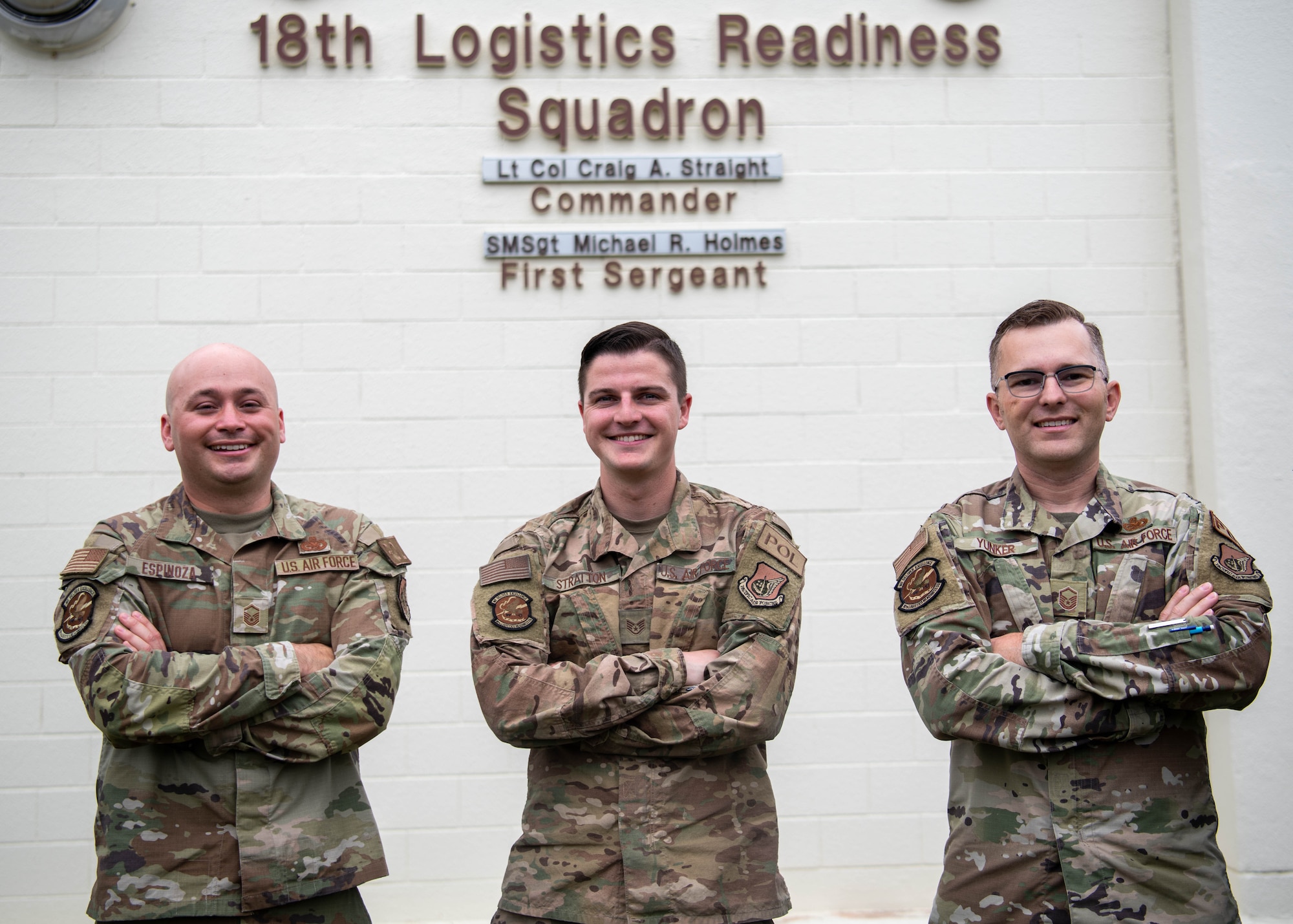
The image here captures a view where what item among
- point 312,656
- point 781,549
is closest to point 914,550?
point 781,549

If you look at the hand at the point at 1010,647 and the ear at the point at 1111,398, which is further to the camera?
the ear at the point at 1111,398

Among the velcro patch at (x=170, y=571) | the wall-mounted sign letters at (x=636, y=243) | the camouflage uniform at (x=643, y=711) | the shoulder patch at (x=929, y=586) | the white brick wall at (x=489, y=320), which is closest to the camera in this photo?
the camouflage uniform at (x=643, y=711)

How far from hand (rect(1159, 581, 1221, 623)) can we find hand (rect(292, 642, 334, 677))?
5.97 feet

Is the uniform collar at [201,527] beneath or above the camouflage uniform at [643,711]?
above

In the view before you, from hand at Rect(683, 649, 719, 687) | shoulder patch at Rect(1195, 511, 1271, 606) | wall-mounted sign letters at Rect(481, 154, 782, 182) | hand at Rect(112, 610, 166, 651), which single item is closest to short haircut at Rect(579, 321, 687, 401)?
hand at Rect(683, 649, 719, 687)

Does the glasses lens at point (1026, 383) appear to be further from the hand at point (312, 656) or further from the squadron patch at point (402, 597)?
the hand at point (312, 656)

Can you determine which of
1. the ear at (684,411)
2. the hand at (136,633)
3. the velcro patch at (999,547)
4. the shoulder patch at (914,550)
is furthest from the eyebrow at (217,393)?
the velcro patch at (999,547)

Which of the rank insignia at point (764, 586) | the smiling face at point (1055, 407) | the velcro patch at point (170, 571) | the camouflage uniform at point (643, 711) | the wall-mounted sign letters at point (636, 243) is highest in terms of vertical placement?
the wall-mounted sign letters at point (636, 243)

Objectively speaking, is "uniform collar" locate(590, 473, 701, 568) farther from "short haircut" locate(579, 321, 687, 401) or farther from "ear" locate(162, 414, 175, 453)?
"ear" locate(162, 414, 175, 453)

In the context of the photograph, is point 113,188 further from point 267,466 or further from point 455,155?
point 267,466

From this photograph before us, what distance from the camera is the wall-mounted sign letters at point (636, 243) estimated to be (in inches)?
178

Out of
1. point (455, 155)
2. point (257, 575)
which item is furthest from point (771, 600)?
point (455, 155)

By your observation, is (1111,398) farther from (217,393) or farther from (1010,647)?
(217,393)

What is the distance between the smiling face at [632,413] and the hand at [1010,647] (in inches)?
33.6
